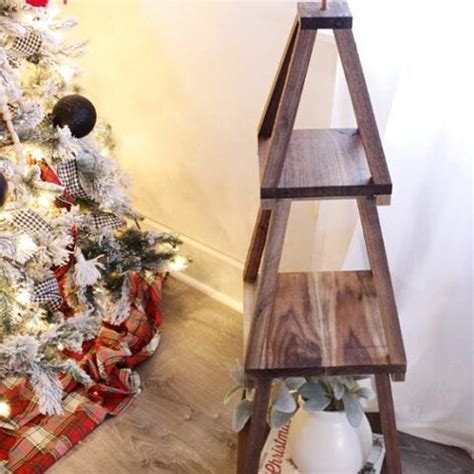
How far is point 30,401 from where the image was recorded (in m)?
1.66

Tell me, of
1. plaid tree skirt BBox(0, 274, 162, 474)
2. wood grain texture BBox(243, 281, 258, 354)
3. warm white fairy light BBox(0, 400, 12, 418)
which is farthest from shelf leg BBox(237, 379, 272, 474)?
warm white fairy light BBox(0, 400, 12, 418)

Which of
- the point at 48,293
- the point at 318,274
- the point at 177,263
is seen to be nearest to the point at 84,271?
the point at 48,293

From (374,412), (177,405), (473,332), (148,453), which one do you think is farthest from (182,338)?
(473,332)

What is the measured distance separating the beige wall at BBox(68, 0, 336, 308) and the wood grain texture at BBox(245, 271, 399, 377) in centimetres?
41

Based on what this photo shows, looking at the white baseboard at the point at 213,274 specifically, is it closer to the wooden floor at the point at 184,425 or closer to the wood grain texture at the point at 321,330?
the wooden floor at the point at 184,425

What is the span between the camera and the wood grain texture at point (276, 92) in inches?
42.9

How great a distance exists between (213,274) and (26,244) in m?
0.71

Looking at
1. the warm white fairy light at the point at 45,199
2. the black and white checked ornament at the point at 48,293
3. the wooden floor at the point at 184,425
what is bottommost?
the wooden floor at the point at 184,425

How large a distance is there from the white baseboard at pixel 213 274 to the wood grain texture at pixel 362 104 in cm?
99

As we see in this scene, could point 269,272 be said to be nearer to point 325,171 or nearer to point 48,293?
point 325,171

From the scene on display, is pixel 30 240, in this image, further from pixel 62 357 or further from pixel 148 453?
pixel 148 453

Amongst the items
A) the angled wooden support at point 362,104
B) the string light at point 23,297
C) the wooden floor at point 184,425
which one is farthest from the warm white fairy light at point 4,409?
the angled wooden support at point 362,104

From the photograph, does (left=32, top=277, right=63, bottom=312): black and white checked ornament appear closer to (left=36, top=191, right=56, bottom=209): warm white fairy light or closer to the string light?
the string light

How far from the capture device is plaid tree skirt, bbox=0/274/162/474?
1.56m
